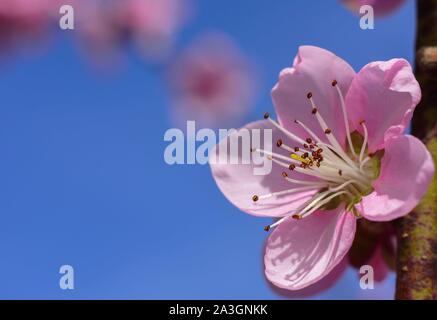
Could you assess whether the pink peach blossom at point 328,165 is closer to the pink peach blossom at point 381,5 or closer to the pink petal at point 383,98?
the pink petal at point 383,98

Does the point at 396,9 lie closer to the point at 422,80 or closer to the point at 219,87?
the point at 422,80

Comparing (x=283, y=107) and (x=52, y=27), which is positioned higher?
(x=52, y=27)

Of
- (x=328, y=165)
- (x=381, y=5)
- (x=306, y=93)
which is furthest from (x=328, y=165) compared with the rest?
(x=381, y=5)

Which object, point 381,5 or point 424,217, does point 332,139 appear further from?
point 381,5

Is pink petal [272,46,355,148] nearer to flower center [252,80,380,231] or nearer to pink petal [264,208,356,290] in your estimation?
flower center [252,80,380,231]

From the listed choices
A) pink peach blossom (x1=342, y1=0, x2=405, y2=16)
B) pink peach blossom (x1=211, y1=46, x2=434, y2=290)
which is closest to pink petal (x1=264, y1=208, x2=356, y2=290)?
pink peach blossom (x1=211, y1=46, x2=434, y2=290)

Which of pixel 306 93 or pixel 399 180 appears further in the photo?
pixel 306 93
